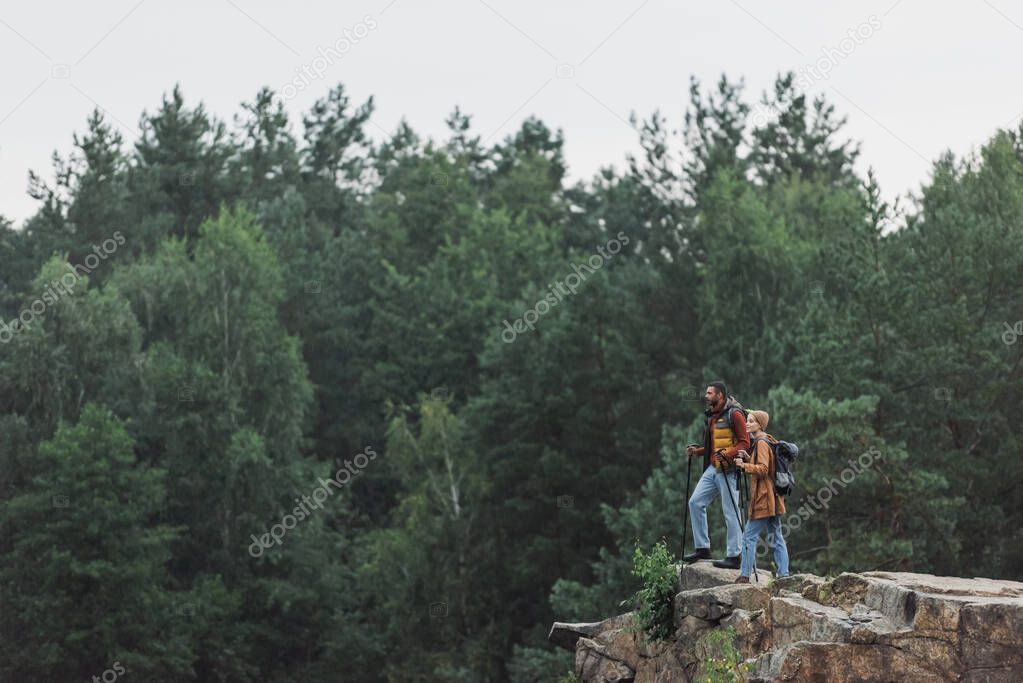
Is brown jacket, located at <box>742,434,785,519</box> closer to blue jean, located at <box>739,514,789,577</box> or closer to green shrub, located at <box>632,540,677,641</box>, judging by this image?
blue jean, located at <box>739,514,789,577</box>

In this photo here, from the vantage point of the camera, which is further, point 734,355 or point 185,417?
point 185,417

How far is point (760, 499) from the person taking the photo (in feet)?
50.4

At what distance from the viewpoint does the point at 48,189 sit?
67312 millimetres

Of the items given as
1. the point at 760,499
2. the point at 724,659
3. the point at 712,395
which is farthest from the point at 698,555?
the point at 724,659

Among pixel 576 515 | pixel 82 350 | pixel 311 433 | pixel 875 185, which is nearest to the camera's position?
pixel 875 185

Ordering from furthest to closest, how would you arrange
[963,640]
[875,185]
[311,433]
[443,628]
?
[311,433] < [443,628] < [875,185] < [963,640]

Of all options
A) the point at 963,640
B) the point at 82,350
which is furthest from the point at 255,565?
the point at 963,640

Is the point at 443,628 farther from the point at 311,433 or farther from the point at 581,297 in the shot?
the point at 311,433

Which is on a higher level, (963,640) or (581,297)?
(581,297)

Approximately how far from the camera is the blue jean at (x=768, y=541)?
15672mm

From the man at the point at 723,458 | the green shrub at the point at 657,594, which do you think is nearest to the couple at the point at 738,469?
the man at the point at 723,458

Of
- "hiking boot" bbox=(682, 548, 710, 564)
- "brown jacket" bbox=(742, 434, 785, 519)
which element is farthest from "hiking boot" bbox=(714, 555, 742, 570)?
"brown jacket" bbox=(742, 434, 785, 519)

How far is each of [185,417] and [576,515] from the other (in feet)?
49.1

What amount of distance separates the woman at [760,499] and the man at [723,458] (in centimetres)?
15
